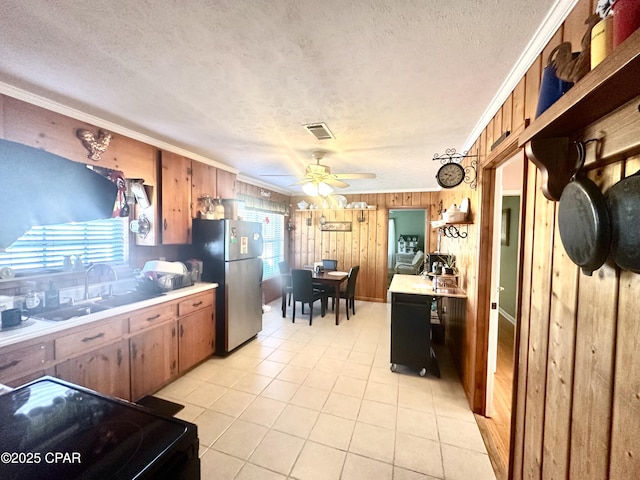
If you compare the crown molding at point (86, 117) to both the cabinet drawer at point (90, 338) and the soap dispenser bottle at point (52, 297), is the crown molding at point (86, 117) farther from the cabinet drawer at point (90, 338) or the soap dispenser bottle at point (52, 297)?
the cabinet drawer at point (90, 338)

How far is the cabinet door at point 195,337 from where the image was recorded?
275 centimetres

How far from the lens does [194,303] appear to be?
2.90 metres

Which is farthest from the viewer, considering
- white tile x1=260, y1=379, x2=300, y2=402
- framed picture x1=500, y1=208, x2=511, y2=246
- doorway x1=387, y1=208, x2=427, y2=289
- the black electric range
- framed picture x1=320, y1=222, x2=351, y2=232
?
doorway x1=387, y1=208, x2=427, y2=289

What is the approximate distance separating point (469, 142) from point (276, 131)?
1.86 m

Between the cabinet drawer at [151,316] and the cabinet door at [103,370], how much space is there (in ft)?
0.49

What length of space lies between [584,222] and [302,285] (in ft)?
12.6

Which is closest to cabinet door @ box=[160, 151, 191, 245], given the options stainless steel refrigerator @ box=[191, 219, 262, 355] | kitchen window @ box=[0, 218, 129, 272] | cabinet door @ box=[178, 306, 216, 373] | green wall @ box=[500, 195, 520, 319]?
stainless steel refrigerator @ box=[191, 219, 262, 355]

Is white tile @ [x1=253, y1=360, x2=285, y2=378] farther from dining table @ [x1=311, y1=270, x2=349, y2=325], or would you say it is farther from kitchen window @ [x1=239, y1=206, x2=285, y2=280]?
kitchen window @ [x1=239, y1=206, x2=285, y2=280]

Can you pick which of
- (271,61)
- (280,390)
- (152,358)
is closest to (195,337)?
(152,358)

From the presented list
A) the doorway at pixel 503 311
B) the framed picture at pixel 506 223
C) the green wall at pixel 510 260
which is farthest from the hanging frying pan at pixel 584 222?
the framed picture at pixel 506 223

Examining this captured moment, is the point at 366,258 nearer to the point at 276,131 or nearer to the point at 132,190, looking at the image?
the point at 276,131

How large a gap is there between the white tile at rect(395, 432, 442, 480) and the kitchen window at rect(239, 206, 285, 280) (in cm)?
384

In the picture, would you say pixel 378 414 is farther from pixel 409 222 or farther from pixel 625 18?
pixel 409 222

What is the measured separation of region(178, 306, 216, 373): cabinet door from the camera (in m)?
2.75
